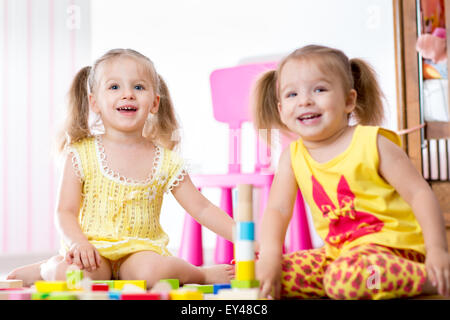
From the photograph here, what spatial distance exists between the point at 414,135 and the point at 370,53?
0.40m

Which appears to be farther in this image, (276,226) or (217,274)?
(217,274)

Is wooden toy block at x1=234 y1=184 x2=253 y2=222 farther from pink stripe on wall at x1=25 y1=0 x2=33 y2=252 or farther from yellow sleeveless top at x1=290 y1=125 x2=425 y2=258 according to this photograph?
pink stripe on wall at x1=25 y1=0 x2=33 y2=252

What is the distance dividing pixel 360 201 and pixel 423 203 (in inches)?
4.6

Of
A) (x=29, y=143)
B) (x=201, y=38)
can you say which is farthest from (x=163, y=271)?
(x=29, y=143)

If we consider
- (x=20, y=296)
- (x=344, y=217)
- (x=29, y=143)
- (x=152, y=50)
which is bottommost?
(x=20, y=296)

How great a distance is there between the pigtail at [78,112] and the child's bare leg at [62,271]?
283 millimetres

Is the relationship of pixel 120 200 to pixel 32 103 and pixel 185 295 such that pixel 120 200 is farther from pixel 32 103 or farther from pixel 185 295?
pixel 32 103

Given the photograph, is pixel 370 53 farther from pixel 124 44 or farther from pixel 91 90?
pixel 91 90

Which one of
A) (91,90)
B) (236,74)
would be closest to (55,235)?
(236,74)

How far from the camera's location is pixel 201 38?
8.17 ft

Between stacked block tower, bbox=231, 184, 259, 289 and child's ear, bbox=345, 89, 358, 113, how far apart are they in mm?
314

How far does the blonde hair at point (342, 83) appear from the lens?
0.96 meters

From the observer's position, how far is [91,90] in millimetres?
1281

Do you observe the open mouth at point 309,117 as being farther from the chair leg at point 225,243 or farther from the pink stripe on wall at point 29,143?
the pink stripe on wall at point 29,143
